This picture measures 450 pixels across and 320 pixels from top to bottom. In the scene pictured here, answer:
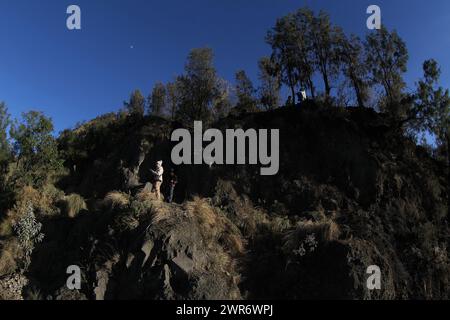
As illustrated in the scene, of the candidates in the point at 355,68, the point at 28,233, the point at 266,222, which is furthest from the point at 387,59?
the point at 28,233

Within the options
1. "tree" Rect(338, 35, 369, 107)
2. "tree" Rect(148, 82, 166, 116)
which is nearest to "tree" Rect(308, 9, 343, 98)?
"tree" Rect(338, 35, 369, 107)

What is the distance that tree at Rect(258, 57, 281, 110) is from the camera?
989 inches

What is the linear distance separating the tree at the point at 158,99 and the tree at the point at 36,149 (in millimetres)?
11479

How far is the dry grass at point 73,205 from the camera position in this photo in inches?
642

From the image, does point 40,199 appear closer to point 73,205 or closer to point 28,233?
point 73,205

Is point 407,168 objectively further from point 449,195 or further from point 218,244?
point 218,244

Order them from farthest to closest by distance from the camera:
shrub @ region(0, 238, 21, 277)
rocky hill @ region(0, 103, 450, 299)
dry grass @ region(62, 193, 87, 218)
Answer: dry grass @ region(62, 193, 87, 218), shrub @ region(0, 238, 21, 277), rocky hill @ region(0, 103, 450, 299)

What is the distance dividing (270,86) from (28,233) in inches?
647

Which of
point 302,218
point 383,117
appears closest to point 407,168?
point 383,117

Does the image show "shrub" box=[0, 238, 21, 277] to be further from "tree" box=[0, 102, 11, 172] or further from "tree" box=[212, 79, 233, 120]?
"tree" box=[212, 79, 233, 120]

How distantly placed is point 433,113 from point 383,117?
230cm

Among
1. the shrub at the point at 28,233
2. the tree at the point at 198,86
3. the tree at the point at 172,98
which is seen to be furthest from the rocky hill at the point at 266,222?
the tree at the point at 172,98

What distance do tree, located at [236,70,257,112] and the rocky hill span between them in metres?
3.60

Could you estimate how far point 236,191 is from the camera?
17.6 m
